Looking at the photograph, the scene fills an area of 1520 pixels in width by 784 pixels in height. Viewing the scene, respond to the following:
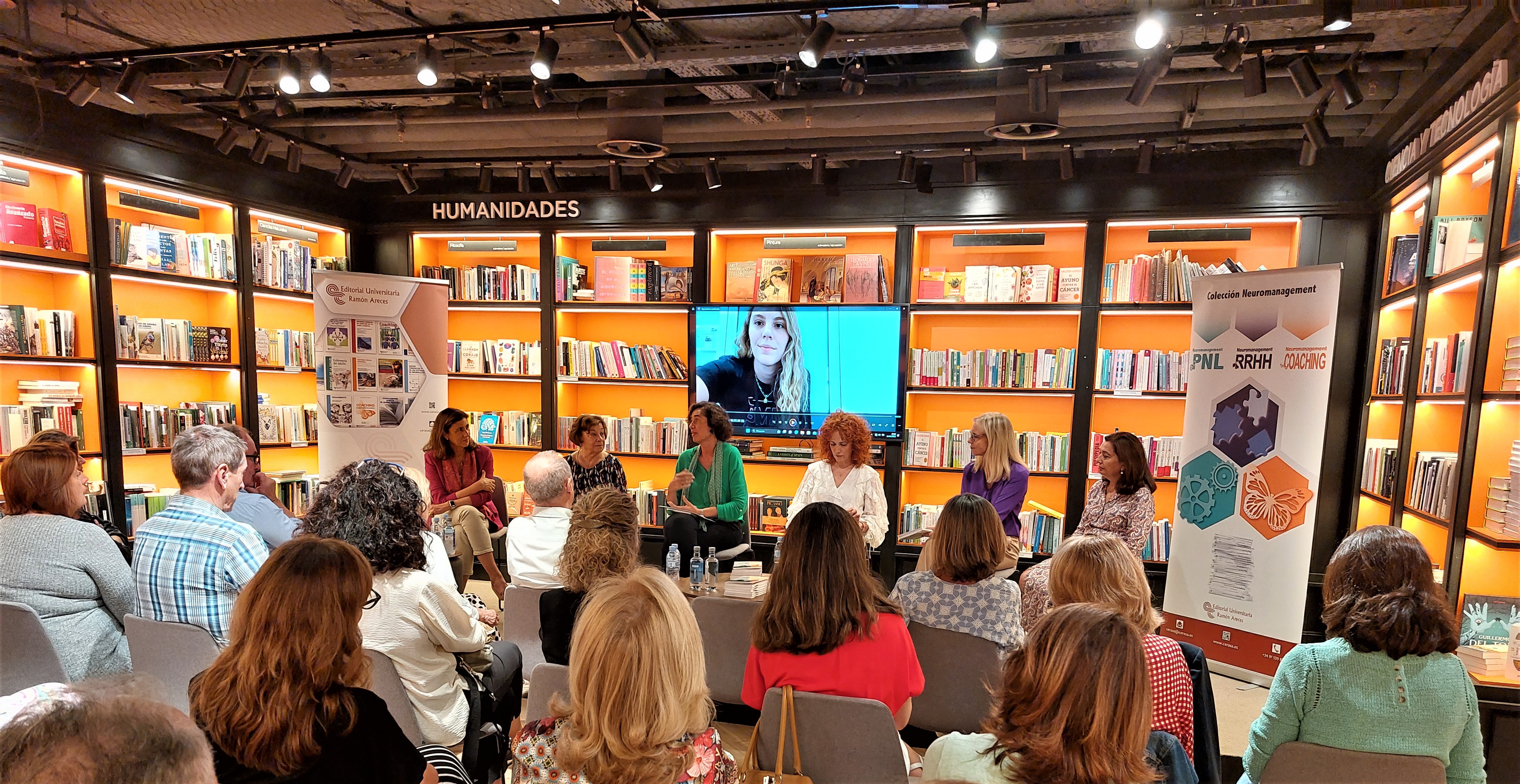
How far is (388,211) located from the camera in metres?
6.82

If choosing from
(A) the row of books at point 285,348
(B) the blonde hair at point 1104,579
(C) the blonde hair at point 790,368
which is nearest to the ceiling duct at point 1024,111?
(C) the blonde hair at point 790,368

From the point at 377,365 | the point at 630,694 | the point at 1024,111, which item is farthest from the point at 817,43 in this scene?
the point at 377,365

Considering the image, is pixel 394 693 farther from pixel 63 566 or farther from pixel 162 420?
pixel 162 420

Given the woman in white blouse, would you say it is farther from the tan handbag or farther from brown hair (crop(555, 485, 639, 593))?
the tan handbag

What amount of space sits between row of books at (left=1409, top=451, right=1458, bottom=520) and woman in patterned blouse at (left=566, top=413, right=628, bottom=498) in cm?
435

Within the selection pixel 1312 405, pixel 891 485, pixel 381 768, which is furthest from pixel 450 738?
pixel 1312 405

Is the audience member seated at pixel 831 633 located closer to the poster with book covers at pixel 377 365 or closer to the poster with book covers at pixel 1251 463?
the poster with book covers at pixel 1251 463

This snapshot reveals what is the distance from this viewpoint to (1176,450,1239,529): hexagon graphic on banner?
4.35m

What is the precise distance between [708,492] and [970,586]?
2.50m

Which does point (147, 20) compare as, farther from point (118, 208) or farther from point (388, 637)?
point (388, 637)

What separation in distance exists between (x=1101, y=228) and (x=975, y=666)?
12.7 feet

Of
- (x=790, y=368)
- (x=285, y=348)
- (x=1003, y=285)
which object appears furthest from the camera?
(x=285, y=348)

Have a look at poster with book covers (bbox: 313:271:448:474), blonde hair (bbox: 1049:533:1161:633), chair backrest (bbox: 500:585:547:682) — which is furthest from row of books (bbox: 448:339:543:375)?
blonde hair (bbox: 1049:533:1161:633)

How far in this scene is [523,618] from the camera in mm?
3281
